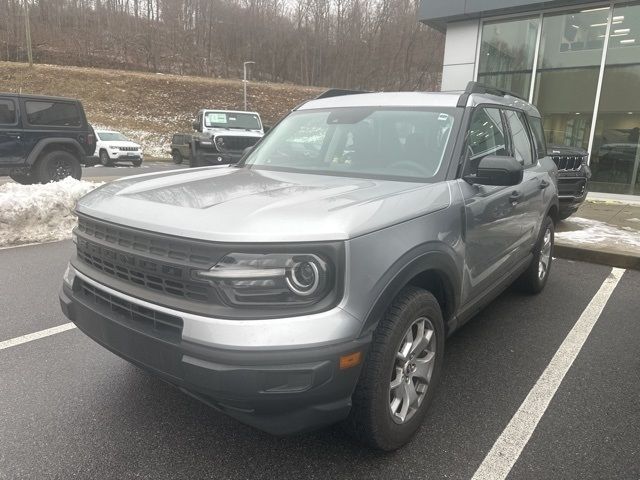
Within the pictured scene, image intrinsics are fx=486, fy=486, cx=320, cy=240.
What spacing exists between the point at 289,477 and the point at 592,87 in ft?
40.4

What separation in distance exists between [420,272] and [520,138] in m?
2.42

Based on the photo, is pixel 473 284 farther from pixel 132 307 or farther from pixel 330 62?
pixel 330 62

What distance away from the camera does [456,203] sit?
2746 mm

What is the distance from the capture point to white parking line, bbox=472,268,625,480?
2338 millimetres

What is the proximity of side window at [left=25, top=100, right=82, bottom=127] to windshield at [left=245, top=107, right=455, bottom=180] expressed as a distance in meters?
9.56

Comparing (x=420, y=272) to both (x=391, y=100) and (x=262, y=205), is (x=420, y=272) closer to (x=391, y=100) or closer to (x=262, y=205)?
(x=262, y=205)

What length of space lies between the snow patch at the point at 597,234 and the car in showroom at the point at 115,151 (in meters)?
18.7

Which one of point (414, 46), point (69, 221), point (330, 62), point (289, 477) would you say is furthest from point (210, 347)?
point (330, 62)

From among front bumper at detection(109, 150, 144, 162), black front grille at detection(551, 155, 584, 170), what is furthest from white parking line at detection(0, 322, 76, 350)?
front bumper at detection(109, 150, 144, 162)

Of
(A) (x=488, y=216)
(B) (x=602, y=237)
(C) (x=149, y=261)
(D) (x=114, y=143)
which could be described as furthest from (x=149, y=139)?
(C) (x=149, y=261)

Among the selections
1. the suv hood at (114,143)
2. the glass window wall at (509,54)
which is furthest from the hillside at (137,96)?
the glass window wall at (509,54)

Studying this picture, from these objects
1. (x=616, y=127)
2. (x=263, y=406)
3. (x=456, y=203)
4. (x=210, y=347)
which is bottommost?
(x=263, y=406)

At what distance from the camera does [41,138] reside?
11.1 metres

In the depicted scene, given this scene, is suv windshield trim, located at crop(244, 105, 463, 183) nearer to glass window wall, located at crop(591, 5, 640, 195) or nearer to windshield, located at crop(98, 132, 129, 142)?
glass window wall, located at crop(591, 5, 640, 195)
